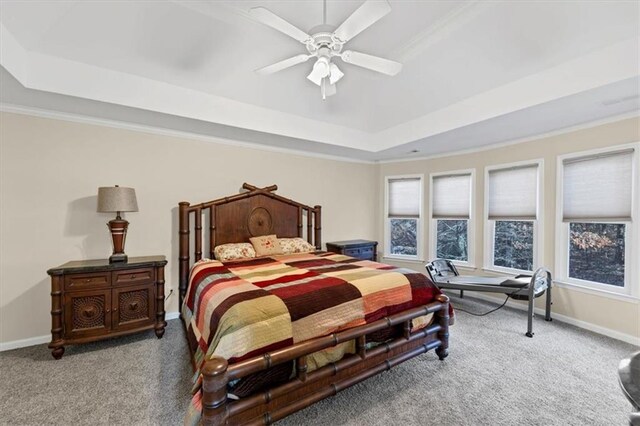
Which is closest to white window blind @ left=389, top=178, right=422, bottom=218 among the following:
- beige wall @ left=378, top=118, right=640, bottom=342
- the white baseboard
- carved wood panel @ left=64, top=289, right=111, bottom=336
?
beige wall @ left=378, top=118, right=640, bottom=342

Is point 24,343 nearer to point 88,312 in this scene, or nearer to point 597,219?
point 88,312

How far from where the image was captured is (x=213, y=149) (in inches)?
153

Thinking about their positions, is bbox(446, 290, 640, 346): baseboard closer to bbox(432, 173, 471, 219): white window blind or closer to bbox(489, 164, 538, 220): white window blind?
bbox(489, 164, 538, 220): white window blind

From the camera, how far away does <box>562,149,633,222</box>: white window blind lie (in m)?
3.04

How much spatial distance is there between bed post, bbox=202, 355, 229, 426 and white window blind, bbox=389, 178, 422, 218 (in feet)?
14.5

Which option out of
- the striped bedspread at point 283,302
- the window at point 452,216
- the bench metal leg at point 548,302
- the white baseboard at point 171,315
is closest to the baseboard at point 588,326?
the bench metal leg at point 548,302

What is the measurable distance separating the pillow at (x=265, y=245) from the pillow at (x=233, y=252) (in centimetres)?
9

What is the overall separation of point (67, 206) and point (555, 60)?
5150mm

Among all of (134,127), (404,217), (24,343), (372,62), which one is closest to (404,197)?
(404,217)

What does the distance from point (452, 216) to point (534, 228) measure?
115 cm

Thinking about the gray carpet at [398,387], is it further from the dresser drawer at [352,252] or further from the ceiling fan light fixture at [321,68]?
the ceiling fan light fixture at [321,68]

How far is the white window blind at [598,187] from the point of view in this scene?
9.96 ft

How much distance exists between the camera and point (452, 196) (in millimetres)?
4730

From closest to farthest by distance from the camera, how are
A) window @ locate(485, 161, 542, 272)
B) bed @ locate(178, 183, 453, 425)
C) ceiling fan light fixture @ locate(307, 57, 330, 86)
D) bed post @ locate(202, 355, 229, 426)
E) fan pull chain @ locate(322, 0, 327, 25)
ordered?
bed post @ locate(202, 355, 229, 426) → bed @ locate(178, 183, 453, 425) → ceiling fan light fixture @ locate(307, 57, 330, 86) → fan pull chain @ locate(322, 0, 327, 25) → window @ locate(485, 161, 542, 272)
